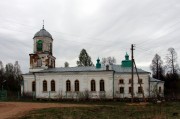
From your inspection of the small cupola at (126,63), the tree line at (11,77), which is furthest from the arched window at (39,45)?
the tree line at (11,77)

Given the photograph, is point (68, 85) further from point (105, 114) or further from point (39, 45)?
point (105, 114)

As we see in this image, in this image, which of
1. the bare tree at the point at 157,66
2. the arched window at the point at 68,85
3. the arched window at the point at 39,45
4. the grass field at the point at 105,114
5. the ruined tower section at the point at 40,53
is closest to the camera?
the grass field at the point at 105,114

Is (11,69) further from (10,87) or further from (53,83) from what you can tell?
(53,83)

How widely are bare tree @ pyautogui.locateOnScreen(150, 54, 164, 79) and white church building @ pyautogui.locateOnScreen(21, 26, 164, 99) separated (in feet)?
60.1

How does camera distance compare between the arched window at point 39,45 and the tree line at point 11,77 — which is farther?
the tree line at point 11,77

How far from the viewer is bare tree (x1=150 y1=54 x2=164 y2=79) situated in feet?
201

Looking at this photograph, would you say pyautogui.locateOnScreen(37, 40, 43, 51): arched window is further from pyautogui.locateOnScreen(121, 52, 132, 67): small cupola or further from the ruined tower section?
pyautogui.locateOnScreen(121, 52, 132, 67): small cupola

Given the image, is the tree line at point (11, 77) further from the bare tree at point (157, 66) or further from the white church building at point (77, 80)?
the bare tree at point (157, 66)

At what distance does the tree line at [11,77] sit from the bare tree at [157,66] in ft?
96.8

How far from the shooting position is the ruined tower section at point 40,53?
43.0 metres

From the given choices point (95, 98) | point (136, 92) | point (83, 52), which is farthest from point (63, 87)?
point (83, 52)

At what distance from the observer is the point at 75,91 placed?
4031 cm

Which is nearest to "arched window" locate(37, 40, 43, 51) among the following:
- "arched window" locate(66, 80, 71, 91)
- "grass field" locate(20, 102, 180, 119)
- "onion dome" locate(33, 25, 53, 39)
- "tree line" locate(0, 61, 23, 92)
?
"onion dome" locate(33, 25, 53, 39)

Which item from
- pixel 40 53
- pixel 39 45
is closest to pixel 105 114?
pixel 40 53
